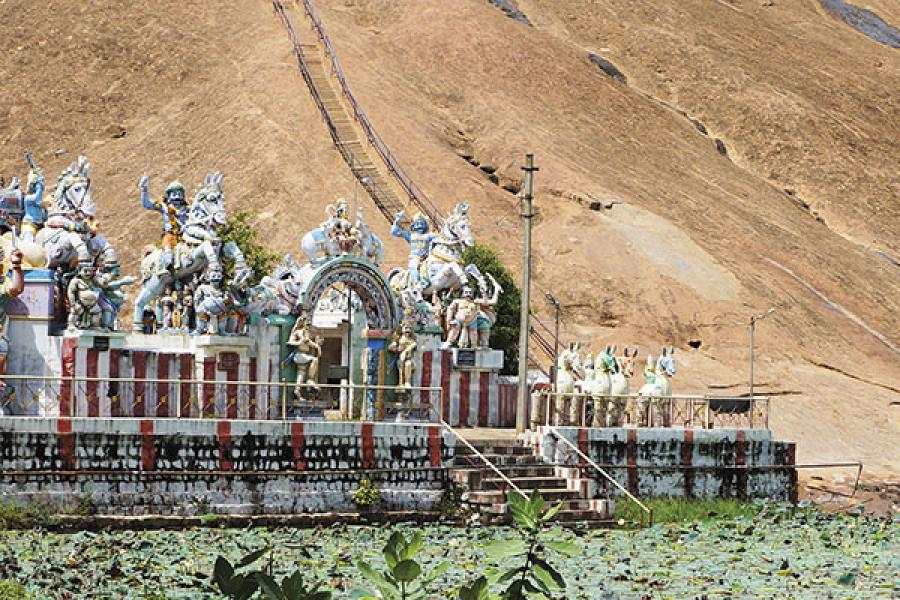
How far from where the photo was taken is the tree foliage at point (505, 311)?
61.4 meters

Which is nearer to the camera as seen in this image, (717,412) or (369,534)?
(369,534)

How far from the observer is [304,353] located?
4159 centimetres

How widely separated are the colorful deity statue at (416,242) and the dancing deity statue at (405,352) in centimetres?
425

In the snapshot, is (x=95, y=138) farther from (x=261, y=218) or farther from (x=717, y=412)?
(x=717, y=412)

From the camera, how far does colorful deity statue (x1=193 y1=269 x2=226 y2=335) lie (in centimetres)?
4053

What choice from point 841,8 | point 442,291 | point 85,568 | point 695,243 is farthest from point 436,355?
point 841,8

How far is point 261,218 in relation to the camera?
7644cm

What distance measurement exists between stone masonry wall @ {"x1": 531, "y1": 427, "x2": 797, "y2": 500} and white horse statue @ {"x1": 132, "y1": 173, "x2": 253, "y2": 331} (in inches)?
321

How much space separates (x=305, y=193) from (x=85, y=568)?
5007 cm

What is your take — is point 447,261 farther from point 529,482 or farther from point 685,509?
point 529,482

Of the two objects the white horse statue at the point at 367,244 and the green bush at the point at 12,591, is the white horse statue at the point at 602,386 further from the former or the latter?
the green bush at the point at 12,591

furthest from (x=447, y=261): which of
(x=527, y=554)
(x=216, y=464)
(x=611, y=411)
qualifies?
(x=527, y=554)

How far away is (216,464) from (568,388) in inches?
489

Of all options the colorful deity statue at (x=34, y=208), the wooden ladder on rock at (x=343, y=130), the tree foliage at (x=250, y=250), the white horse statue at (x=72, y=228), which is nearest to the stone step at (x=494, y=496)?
the white horse statue at (x=72, y=228)
